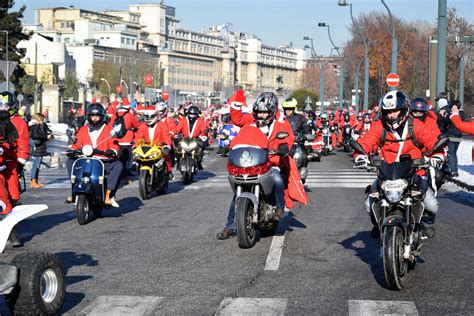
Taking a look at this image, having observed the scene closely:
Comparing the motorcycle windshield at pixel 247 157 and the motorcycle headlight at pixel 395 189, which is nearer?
the motorcycle headlight at pixel 395 189

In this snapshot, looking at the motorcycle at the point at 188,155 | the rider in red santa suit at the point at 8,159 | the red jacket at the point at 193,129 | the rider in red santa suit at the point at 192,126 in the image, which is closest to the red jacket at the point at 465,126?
the rider in red santa suit at the point at 8,159

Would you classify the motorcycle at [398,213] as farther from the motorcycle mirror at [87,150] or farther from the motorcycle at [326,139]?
the motorcycle at [326,139]

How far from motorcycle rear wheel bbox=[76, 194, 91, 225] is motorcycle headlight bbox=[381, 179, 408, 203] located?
5.82 m

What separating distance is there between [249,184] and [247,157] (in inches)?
13.1

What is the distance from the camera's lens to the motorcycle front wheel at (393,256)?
814 cm

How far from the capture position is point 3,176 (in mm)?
11227

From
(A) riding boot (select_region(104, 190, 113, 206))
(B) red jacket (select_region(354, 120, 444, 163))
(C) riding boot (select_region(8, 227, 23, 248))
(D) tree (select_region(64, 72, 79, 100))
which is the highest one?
(D) tree (select_region(64, 72, 79, 100))

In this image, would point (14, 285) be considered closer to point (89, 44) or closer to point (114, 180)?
point (114, 180)

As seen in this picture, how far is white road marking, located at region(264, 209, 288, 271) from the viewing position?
9617mm

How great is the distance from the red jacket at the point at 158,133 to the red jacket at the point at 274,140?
6.71 metres

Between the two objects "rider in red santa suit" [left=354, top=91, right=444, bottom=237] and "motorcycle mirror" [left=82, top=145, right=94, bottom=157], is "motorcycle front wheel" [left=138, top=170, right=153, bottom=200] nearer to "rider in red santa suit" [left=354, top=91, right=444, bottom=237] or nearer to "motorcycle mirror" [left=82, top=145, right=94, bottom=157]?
"motorcycle mirror" [left=82, top=145, right=94, bottom=157]

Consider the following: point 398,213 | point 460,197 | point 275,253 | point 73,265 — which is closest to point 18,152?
point 73,265

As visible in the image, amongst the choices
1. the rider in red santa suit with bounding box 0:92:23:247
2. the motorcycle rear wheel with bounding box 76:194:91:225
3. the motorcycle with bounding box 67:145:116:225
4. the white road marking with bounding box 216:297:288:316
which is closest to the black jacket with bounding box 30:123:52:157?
the motorcycle with bounding box 67:145:116:225

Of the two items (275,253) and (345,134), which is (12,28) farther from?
(275,253)
